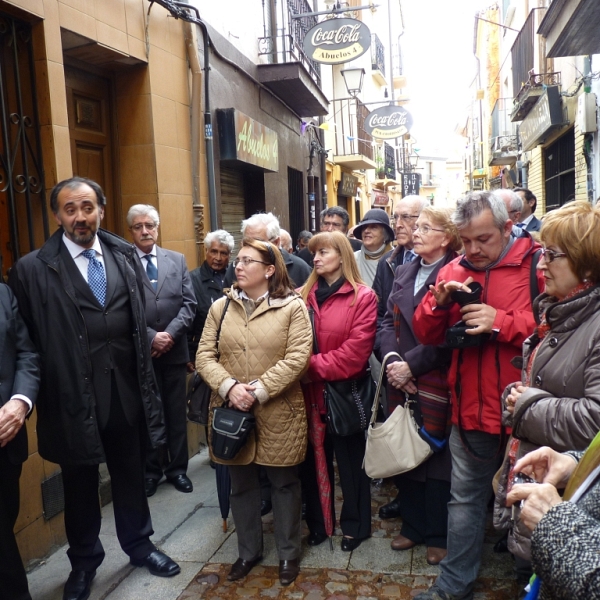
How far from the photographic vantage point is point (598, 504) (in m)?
1.52

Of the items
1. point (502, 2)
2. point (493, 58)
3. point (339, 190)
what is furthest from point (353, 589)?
point (493, 58)

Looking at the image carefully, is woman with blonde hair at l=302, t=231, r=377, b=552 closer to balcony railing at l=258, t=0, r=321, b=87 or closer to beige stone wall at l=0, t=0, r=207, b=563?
beige stone wall at l=0, t=0, r=207, b=563

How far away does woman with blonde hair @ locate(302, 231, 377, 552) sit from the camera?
3.68m

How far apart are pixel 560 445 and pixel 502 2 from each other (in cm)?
2103

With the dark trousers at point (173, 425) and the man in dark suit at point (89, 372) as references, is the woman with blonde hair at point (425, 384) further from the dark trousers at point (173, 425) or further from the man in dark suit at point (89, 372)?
the dark trousers at point (173, 425)

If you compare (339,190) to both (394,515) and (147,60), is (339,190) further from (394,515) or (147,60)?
(394,515)

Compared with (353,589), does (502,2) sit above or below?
above

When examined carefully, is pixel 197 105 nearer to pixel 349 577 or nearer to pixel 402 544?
pixel 402 544

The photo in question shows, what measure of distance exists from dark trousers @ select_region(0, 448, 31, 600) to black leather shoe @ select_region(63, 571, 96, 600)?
36cm

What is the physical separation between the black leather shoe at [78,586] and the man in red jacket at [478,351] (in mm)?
1772

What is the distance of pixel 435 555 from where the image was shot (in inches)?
140

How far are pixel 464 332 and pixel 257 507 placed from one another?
1.60m

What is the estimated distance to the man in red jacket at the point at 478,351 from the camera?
2967 millimetres

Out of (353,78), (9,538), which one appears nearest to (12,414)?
(9,538)
